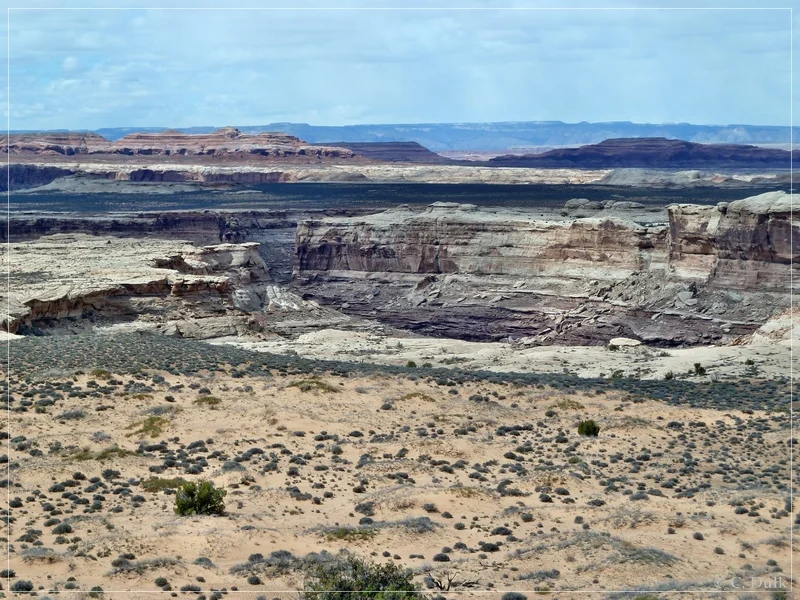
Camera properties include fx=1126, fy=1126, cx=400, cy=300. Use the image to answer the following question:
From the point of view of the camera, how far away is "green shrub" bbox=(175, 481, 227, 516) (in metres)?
19.6

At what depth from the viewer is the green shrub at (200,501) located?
19.6 metres

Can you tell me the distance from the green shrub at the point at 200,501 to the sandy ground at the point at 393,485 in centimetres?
32

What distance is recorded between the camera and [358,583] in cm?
1558

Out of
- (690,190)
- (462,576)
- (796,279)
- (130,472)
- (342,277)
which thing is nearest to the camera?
(462,576)

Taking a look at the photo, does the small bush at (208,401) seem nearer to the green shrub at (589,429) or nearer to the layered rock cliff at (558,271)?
the green shrub at (589,429)

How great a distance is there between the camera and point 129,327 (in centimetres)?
4900

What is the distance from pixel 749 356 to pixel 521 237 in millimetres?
32466

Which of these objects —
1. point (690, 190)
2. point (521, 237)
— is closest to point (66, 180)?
point (690, 190)

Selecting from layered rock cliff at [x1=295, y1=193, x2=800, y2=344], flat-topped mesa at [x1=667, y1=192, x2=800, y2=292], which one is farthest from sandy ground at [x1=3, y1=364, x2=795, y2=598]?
layered rock cliff at [x1=295, y1=193, x2=800, y2=344]

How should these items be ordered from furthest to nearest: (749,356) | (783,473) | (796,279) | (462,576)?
(796,279)
(749,356)
(783,473)
(462,576)

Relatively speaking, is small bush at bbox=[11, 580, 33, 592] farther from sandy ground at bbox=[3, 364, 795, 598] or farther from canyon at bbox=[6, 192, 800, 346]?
canyon at bbox=[6, 192, 800, 346]

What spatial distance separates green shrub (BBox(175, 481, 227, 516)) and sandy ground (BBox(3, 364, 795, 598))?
0.32 metres

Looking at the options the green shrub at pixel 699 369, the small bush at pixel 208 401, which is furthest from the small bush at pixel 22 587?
the green shrub at pixel 699 369

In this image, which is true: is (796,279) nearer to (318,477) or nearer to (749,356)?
(749,356)
